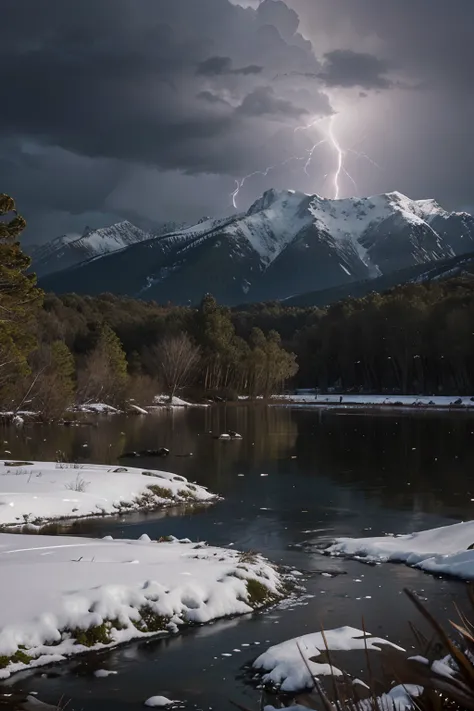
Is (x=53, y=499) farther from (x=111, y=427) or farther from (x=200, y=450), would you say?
(x=111, y=427)

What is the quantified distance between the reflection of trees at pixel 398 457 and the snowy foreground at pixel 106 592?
45.2 feet

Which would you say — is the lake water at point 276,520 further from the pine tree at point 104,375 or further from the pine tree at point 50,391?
the pine tree at point 104,375

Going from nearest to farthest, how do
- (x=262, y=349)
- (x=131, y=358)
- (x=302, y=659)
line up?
(x=302, y=659) < (x=131, y=358) < (x=262, y=349)

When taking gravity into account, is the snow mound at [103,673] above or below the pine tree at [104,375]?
below

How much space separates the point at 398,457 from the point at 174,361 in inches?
3236

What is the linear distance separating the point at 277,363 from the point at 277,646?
130 meters

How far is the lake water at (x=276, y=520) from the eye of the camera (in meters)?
11.5

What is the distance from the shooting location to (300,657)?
11.5 meters

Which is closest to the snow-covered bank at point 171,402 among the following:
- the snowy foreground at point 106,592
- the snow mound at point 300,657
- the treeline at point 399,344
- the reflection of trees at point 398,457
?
the treeline at point 399,344

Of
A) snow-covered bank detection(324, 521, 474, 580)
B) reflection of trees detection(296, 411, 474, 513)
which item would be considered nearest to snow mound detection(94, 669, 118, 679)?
snow-covered bank detection(324, 521, 474, 580)

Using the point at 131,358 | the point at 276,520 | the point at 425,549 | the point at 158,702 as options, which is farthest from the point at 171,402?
the point at 158,702

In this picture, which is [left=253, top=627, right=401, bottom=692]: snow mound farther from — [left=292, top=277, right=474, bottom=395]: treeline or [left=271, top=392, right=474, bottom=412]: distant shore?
[left=292, top=277, right=474, bottom=395]: treeline

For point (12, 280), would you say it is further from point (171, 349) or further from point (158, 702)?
point (171, 349)

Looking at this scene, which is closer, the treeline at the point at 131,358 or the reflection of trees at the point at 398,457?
the reflection of trees at the point at 398,457
